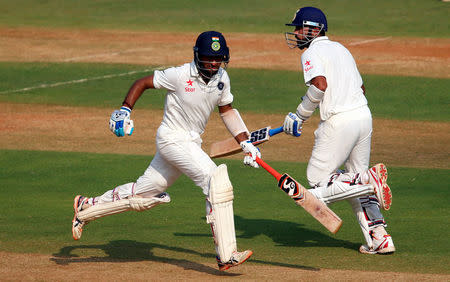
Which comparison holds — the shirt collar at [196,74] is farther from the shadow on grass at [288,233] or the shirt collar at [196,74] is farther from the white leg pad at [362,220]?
the shadow on grass at [288,233]

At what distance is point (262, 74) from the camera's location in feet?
57.2

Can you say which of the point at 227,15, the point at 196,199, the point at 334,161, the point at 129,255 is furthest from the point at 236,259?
the point at 227,15

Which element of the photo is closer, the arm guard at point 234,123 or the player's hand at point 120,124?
the player's hand at point 120,124

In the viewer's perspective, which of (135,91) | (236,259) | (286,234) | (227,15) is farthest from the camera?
(227,15)

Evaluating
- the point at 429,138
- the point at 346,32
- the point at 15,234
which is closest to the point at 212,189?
the point at 15,234

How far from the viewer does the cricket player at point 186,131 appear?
6.66m

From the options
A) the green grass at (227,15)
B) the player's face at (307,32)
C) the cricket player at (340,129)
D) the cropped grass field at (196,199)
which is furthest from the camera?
the green grass at (227,15)

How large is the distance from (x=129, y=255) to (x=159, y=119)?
22.1 feet

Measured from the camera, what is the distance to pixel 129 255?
730 cm

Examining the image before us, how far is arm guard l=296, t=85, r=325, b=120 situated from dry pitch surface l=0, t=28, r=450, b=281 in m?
1.38

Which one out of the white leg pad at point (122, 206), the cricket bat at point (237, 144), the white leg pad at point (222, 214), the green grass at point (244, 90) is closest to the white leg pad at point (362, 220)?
the cricket bat at point (237, 144)

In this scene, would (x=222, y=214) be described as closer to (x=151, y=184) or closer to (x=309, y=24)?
(x=151, y=184)

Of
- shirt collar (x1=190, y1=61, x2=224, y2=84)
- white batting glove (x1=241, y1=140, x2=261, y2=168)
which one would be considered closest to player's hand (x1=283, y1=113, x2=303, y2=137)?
white batting glove (x1=241, y1=140, x2=261, y2=168)

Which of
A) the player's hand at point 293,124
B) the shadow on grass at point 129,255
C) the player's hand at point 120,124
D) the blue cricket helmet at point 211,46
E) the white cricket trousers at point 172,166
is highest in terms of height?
the blue cricket helmet at point 211,46
